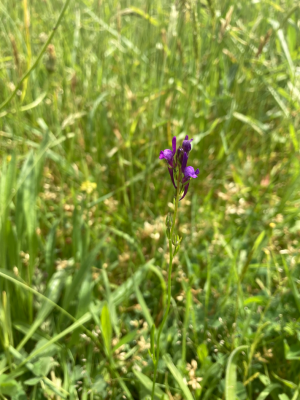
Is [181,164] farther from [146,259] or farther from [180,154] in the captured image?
[146,259]

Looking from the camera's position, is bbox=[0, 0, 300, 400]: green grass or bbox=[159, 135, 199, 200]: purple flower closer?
bbox=[159, 135, 199, 200]: purple flower

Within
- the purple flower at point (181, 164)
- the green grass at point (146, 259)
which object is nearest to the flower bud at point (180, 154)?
the purple flower at point (181, 164)

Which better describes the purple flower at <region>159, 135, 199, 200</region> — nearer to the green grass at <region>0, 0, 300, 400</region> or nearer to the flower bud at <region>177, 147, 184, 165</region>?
the flower bud at <region>177, 147, 184, 165</region>

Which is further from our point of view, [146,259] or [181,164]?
[146,259]

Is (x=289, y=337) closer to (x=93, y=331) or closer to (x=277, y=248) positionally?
(x=277, y=248)

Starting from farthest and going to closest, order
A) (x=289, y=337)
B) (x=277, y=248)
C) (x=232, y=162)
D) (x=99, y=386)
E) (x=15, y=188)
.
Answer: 1. (x=232, y=162)
2. (x=277, y=248)
3. (x=15, y=188)
4. (x=289, y=337)
5. (x=99, y=386)

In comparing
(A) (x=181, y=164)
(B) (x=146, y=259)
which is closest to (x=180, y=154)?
(A) (x=181, y=164)

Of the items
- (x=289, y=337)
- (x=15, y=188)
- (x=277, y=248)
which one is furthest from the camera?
(x=277, y=248)

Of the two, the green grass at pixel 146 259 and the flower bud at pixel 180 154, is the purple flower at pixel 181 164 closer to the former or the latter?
the flower bud at pixel 180 154

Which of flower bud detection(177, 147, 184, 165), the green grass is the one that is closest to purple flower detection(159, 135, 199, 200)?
flower bud detection(177, 147, 184, 165)

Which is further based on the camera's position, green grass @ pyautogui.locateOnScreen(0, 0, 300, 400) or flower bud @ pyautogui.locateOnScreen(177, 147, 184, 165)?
green grass @ pyautogui.locateOnScreen(0, 0, 300, 400)

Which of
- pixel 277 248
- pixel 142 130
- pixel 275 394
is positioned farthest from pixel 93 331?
pixel 142 130
